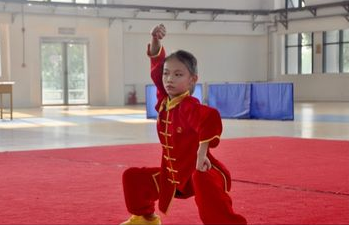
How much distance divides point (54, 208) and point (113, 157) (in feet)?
11.1

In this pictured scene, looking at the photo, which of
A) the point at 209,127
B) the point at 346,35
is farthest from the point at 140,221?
the point at 346,35

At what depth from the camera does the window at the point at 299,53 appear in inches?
1166

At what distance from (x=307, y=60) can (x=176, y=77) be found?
27.4 meters

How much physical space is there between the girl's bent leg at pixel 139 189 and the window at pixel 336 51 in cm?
2596

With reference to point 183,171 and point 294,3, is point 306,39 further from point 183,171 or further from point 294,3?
point 183,171

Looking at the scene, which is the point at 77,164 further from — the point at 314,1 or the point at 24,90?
the point at 314,1

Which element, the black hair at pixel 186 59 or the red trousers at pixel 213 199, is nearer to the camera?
the red trousers at pixel 213 199

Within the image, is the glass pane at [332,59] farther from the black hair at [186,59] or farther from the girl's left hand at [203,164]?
the girl's left hand at [203,164]

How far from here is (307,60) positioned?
2980 centimetres

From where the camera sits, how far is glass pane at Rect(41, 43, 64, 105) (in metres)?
26.9

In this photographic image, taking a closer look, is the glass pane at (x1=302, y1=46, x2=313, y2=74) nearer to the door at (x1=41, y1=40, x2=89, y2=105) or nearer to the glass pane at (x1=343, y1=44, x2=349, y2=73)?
the glass pane at (x1=343, y1=44, x2=349, y2=73)

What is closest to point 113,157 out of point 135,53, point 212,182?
point 212,182

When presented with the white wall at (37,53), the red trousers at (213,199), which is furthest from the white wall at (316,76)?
the red trousers at (213,199)

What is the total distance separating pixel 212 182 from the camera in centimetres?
317
